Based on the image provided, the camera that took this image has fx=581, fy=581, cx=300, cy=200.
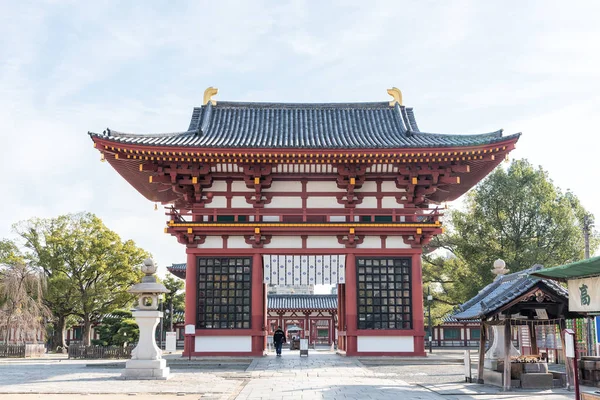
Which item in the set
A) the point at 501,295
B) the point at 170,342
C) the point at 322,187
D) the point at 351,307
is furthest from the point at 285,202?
the point at 170,342

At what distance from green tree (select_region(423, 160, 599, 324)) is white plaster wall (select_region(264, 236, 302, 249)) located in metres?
15.5

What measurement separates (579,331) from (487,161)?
8.74 meters

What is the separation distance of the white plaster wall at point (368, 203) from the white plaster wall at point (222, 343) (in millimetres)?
7103

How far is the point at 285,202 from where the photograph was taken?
79.9 ft

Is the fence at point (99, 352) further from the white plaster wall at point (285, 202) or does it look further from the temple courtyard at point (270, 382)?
the white plaster wall at point (285, 202)

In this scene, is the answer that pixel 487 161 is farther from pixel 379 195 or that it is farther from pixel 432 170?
pixel 379 195

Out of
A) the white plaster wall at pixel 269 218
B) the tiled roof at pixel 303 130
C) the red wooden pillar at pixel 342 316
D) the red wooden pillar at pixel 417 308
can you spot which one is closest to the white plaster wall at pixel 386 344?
the red wooden pillar at pixel 417 308

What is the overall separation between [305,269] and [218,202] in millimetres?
4612

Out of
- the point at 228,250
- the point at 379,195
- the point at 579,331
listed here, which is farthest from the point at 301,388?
the point at 579,331

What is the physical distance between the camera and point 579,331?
25203 mm

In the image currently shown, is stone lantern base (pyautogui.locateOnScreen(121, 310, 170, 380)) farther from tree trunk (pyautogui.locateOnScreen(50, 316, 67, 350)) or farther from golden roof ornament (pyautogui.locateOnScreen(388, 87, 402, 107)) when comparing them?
tree trunk (pyautogui.locateOnScreen(50, 316, 67, 350))

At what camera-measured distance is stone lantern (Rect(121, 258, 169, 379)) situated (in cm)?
1741

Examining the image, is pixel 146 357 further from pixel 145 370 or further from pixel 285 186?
pixel 285 186

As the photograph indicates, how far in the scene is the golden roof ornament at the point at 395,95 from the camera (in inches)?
1156
